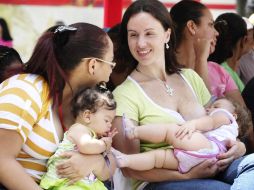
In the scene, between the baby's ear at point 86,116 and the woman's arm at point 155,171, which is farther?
the woman's arm at point 155,171

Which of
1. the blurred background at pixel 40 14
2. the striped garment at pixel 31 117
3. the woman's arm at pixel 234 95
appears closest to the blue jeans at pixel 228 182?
the striped garment at pixel 31 117

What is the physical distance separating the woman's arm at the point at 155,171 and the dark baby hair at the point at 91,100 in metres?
0.22

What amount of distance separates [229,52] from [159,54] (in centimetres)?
140

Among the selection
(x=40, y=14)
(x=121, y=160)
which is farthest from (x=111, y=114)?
(x=40, y=14)

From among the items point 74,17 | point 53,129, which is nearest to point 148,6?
point 53,129

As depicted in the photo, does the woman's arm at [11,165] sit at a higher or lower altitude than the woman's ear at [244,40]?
higher

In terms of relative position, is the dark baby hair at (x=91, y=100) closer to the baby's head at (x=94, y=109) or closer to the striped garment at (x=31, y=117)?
the baby's head at (x=94, y=109)

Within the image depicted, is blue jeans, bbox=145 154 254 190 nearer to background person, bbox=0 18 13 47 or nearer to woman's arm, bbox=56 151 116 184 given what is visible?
woman's arm, bbox=56 151 116 184

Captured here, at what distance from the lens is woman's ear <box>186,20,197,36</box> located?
3119 millimetres

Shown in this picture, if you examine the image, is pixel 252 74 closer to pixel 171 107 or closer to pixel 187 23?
pixel 187 23

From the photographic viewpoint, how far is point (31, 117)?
6.08ft

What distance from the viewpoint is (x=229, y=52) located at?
373 centimetres

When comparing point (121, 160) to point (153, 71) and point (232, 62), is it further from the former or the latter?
point (232, 62)

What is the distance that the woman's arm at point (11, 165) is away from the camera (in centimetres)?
180
